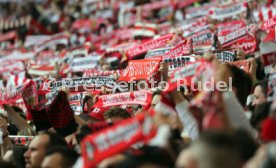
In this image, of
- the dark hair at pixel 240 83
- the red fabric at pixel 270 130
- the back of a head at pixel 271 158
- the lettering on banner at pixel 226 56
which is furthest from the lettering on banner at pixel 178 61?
the back of a head at pixel 271 158

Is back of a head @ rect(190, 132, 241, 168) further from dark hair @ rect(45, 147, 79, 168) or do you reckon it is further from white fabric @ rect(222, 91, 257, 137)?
dark hair @ rect(45, 147, 79, 168)

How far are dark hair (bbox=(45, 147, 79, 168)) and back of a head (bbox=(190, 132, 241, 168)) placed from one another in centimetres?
194

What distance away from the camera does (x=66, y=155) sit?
721cm

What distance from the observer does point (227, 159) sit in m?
5.27

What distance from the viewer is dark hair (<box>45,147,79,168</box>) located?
7.16m

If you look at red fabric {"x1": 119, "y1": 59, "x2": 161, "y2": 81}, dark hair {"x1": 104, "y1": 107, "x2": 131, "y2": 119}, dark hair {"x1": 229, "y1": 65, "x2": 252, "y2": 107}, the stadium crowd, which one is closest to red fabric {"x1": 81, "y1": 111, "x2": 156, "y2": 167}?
the stadium crowd

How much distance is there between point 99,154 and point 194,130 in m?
1.33

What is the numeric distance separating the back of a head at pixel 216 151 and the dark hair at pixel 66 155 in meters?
1.94

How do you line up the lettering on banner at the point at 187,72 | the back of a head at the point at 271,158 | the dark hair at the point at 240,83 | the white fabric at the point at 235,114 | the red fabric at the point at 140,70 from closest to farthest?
1. the back of a head at the point at 271,158
2. the white fabric at the point at 235,114
3. the lettering on banner at the point at 187,72
4. the dark hair at the point at 240,83
5. the red fabric at the point at 140,70

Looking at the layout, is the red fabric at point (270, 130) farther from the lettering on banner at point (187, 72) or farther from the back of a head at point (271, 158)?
the lettering on banner at point (187, 72)

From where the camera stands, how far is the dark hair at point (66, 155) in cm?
716

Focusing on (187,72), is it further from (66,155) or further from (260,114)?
(66,155)

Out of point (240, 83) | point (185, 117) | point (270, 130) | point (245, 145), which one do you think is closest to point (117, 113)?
point (185, 117)

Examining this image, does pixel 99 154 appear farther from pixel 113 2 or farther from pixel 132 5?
pixel 113 2
